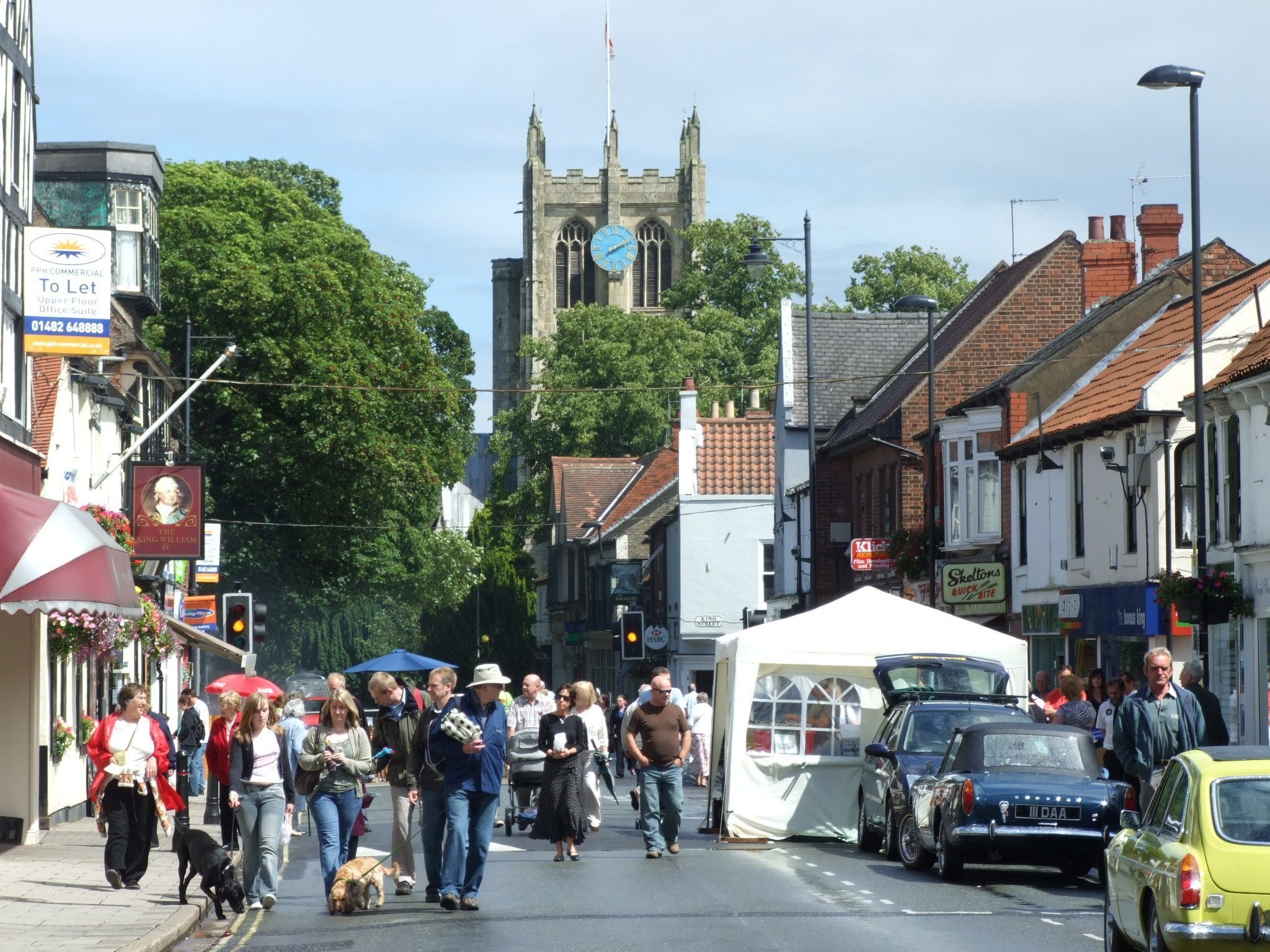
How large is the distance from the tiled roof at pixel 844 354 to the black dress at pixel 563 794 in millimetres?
34527

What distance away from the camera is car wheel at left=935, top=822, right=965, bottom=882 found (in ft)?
54.1

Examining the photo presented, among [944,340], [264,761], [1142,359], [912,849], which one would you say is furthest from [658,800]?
[944,340]

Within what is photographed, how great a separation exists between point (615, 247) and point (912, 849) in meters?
109

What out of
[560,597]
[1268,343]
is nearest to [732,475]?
[560,597]

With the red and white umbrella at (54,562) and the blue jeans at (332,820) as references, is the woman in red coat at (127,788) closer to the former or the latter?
the red and white umbrella at (54,562)

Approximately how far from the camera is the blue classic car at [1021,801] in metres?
16.2

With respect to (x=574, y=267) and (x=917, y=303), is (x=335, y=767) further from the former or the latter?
(x=574, y=267)

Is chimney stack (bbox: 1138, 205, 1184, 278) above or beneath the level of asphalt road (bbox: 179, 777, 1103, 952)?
above

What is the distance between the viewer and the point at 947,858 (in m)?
16.6

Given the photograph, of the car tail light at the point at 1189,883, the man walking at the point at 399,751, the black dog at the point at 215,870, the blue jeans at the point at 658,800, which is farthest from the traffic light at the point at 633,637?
the car tail light at the point at 1189,883

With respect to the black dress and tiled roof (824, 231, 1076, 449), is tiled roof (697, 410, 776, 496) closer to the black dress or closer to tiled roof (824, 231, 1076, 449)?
tiled roof (824, 231, 1076, 449)

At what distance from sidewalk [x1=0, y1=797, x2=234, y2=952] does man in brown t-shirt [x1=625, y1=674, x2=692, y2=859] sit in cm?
447

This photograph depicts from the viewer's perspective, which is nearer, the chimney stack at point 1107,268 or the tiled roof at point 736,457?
the chimney stack at point 1107,268

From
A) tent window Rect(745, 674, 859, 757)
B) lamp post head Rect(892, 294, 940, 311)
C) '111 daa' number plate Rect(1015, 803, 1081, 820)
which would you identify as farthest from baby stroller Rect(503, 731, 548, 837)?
lamp post head Rect(892, 294, 940, 311)
